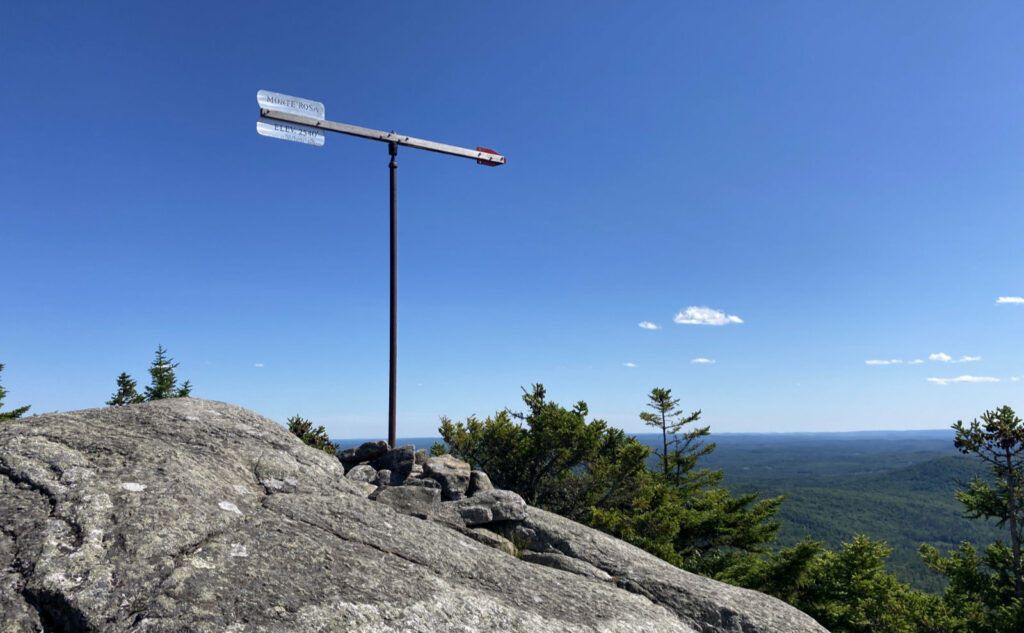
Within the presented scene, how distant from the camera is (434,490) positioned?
9195 millimetres

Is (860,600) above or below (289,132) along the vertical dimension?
below

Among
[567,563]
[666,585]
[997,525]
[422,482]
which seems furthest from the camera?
[997,525]

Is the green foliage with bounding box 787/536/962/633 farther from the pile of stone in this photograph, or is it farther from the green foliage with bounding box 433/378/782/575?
the pile of stone

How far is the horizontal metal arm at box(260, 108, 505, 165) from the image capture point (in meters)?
11.4

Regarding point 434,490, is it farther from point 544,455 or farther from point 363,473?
point 544,455

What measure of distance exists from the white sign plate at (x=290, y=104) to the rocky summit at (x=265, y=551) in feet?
21.2

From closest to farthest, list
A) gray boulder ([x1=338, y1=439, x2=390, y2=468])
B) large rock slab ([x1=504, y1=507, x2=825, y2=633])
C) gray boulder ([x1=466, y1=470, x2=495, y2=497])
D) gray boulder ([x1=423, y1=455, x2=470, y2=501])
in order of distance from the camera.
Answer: large rock slab ([x1=504, y1=507, x2=825, y2=633]) < gray boulder ([x1=423, y1=455, x2=470, y2=501]) < gray boulder ([x1=466, y1=470, x2=495, y2=497]) < gray boulder ([x1=338, y1=439, x2=390, y2=468])

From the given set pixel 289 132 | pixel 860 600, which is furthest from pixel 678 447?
pixel 289 132

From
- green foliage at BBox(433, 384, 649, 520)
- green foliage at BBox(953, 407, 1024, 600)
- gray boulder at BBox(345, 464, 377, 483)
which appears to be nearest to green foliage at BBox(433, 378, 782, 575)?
green foliage at BBox(433, 384, 649, 520)

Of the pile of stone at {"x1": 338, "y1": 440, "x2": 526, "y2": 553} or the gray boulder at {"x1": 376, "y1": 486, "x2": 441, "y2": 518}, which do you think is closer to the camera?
the gray boulder at {"x1": 376, "y1": 486, "x2": 441, "y2": 518}

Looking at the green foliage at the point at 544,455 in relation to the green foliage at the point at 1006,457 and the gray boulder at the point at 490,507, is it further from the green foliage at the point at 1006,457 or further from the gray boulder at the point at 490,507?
the green foliage at the point at 1006,457

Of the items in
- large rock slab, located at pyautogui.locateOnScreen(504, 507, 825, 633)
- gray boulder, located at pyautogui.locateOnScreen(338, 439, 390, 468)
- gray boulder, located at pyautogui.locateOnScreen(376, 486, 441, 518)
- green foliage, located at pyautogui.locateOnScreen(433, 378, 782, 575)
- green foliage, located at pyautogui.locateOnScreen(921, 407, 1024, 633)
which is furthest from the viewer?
green foliage, located at pyautogui.locateOnScreen(921, 407, 1024, 633)

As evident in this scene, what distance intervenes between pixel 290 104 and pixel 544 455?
15.0 m

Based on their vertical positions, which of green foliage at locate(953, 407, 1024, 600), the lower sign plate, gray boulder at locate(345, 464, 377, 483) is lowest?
green foliage at locate(953, 407, 1024, 600)
